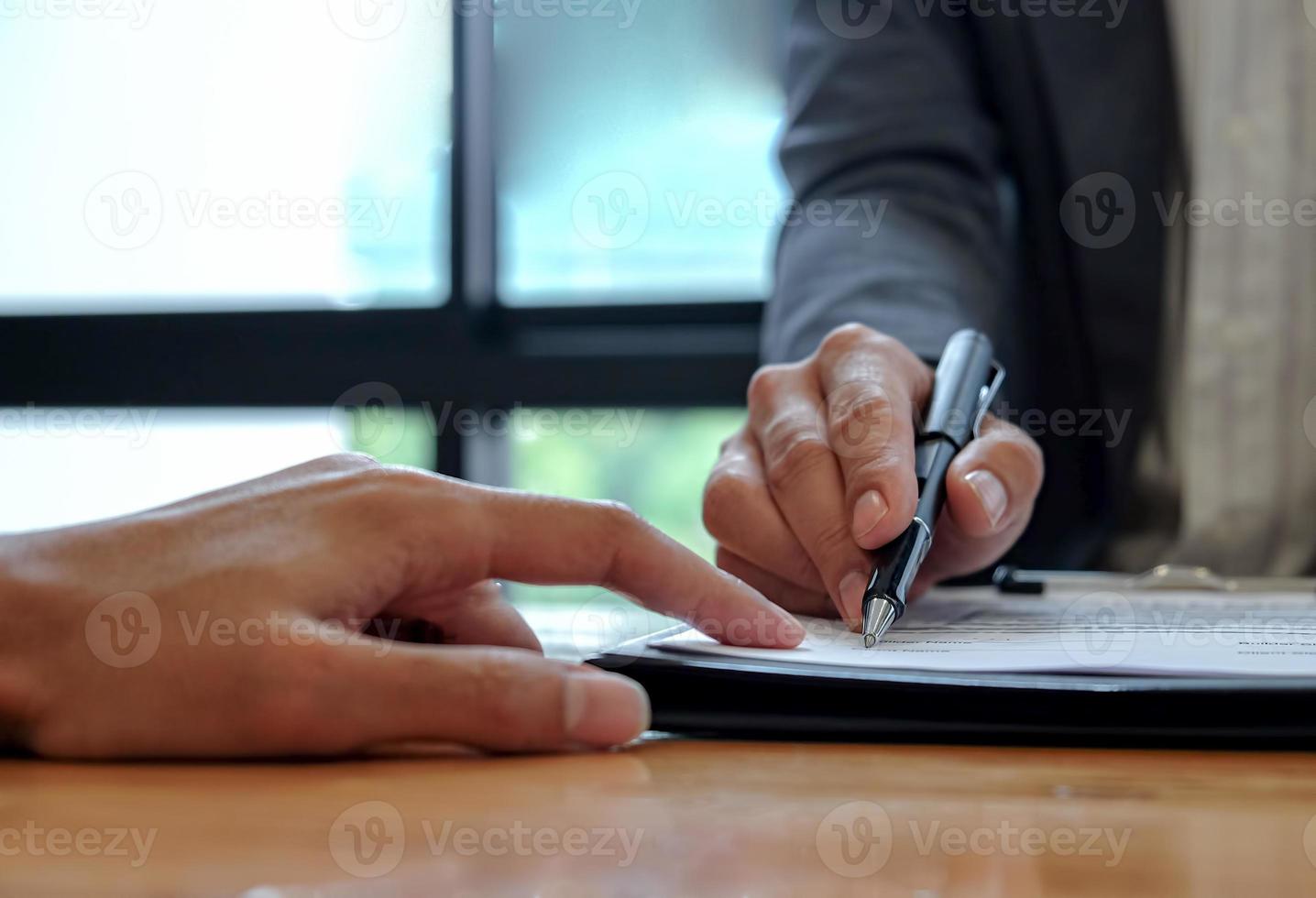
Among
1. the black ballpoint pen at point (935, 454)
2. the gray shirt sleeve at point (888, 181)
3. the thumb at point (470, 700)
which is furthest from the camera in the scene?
the gray shirt sleeve at point (888, 181)

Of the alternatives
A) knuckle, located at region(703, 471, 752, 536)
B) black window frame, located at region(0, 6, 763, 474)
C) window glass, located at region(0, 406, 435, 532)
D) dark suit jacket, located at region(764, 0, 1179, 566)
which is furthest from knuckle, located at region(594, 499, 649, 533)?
window glass, located at region(0, 406, 435, 532)

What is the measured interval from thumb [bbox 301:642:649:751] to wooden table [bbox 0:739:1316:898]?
11mm

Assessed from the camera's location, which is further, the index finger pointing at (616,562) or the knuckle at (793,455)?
the knuckle at (793,455)

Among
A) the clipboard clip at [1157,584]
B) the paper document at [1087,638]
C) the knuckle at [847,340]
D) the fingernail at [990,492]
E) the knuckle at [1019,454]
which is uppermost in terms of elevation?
the knuckle at [847,340]

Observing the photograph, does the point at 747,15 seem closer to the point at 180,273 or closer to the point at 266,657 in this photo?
the point at 180,273

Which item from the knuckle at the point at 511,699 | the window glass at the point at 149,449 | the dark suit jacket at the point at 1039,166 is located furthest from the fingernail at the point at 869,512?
the window glass at the point at 149,449

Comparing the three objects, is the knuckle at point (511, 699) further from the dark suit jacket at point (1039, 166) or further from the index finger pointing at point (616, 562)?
the dark suit jacket at point (1039, 166)

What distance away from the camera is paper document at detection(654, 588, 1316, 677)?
46 cm

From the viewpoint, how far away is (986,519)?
639mm

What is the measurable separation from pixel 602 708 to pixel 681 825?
93 mm

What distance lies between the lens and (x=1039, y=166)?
3.87ft

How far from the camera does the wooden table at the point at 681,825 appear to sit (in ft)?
Result: 0.94

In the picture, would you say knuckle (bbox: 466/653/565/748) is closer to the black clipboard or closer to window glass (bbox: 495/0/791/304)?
the black clipboard

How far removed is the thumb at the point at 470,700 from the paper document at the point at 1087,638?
8cm
